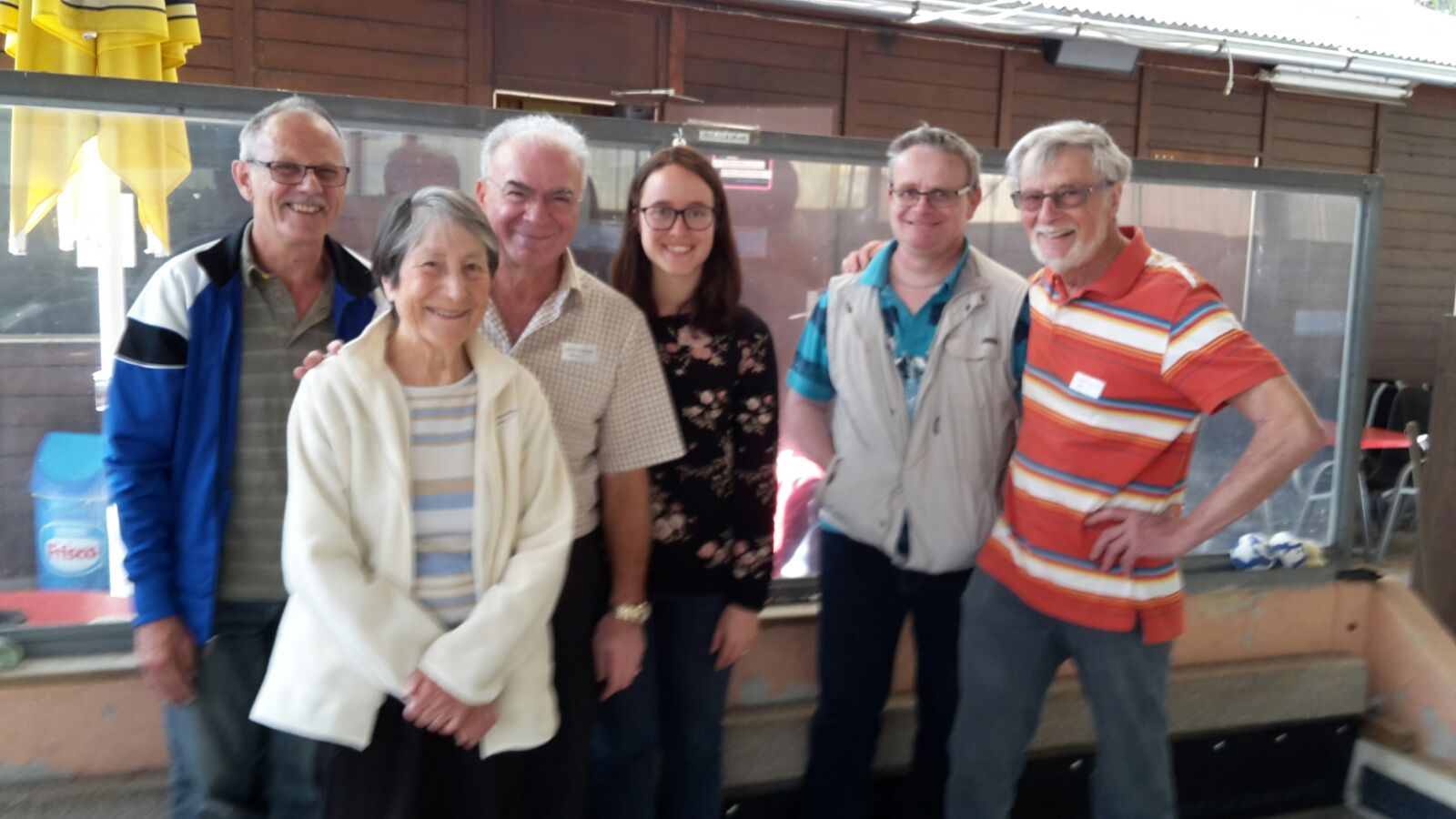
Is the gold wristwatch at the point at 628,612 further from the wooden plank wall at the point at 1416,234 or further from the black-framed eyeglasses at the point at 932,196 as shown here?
the wooden plank wall at the point at 1416,234

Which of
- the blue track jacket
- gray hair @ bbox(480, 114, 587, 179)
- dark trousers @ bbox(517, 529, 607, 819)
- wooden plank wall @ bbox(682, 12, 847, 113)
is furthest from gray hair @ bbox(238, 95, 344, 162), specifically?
wooden plank wall @ bbox(682, 12, 847, 113)

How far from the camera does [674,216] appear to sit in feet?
6.82

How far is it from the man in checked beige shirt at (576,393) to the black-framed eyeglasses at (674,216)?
149mm

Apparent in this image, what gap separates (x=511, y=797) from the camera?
6.32ft

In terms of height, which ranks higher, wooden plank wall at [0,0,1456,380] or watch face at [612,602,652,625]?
wooden plank wall at [0,0,1456,380]

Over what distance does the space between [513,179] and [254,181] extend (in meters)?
0.48

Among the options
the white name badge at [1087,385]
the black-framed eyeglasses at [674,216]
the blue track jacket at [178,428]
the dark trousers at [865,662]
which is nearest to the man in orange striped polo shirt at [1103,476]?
the white name badge at [1087,385]

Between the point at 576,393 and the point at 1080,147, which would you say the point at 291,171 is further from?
the point at 1080,147

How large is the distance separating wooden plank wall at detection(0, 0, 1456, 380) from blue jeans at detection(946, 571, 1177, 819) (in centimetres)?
478

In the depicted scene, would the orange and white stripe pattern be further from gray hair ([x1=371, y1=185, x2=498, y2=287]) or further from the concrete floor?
the concrete floor

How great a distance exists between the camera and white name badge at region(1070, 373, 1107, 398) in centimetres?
217

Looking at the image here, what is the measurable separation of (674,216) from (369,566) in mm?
862

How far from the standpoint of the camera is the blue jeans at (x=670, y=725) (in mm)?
2178

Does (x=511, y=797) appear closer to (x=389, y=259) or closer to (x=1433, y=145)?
(x=389, y=259)
